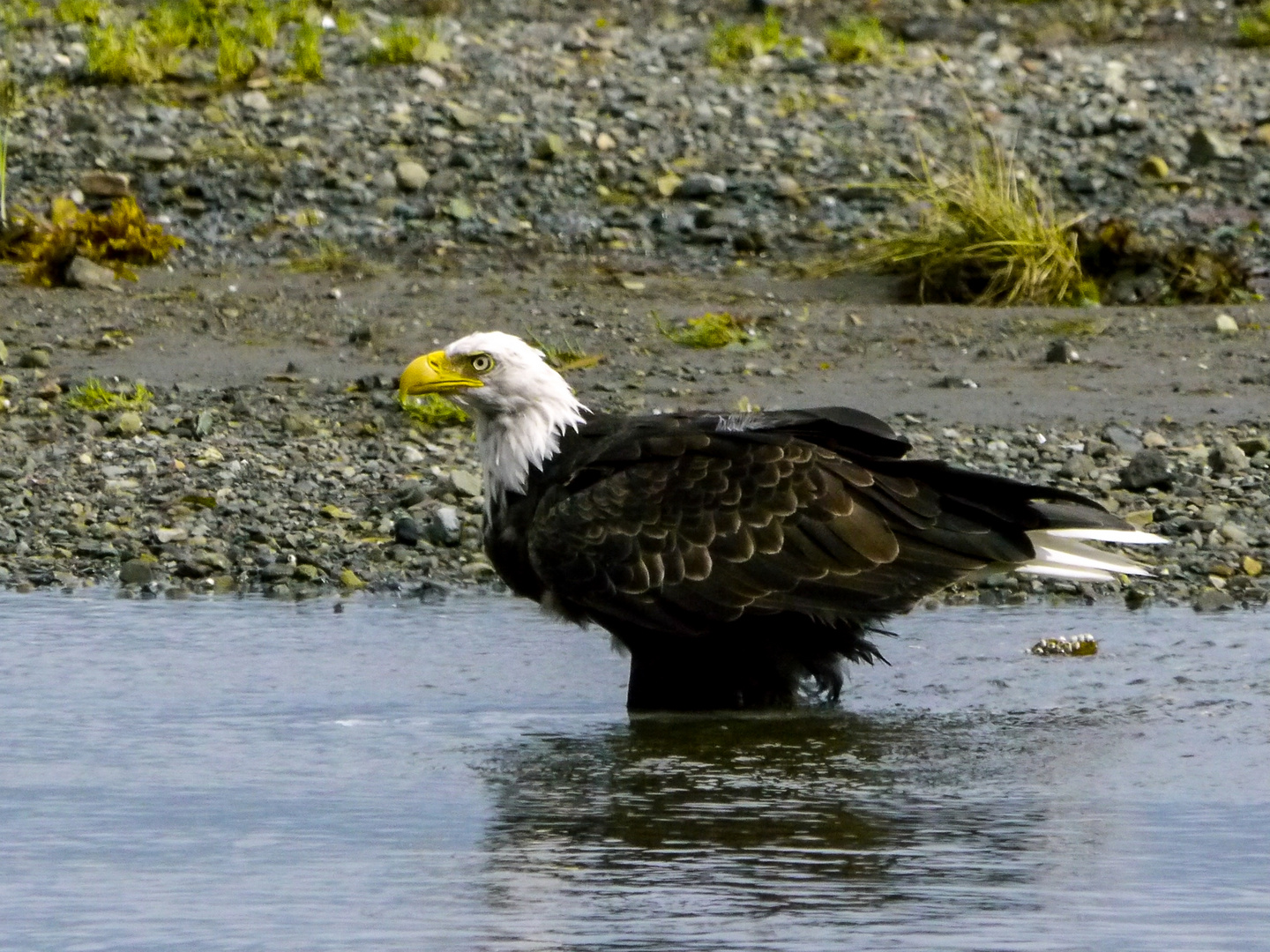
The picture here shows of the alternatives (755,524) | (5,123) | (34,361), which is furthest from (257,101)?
(755,524)

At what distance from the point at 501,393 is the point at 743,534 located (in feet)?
2.63

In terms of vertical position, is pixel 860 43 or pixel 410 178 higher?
pixel 860 43

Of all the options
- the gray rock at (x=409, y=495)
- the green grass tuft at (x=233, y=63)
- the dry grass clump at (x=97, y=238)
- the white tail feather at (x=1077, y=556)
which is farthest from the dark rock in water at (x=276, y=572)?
the green grass tuft at (x=233, y=63)

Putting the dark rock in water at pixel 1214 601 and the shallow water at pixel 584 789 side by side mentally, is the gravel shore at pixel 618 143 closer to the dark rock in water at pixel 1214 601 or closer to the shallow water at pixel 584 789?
the dark rock in water at pixel 1214 601

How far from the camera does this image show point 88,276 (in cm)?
A: 1146

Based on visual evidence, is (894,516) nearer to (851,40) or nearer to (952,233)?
(952,233)

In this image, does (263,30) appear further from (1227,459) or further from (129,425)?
(1227,459)

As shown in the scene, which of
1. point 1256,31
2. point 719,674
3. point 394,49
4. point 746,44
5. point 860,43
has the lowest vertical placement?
point 719,674

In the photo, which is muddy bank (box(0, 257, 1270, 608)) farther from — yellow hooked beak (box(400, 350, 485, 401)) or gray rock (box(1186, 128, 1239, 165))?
gray rock (box(1186, 128, 1239, 165))

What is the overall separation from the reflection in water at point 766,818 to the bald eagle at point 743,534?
7.6 inches

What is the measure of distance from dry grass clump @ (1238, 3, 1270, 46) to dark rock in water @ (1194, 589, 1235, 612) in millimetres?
10305

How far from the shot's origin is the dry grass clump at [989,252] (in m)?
11.5

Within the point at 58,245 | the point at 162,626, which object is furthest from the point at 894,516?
the point at 58,245

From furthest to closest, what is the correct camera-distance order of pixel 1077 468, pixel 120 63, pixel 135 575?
pixel 120 63 → pixel 1077 468 → pixel 135 575
